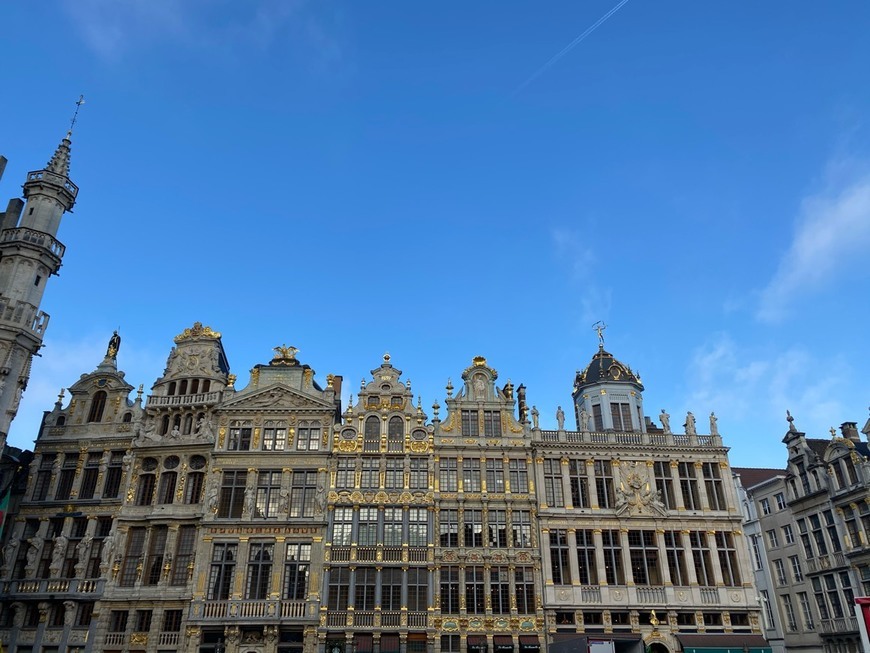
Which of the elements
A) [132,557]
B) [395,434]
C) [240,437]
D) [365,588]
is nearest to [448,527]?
[365,588]

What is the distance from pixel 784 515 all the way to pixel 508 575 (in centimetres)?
2183

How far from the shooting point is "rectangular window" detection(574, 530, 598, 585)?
40.3 metres

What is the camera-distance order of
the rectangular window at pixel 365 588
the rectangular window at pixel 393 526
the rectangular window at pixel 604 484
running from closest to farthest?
the rectangular window at pixel 365 588 < the rectangular window at pixel 393 526 < the rectangular window at pixel 604 484

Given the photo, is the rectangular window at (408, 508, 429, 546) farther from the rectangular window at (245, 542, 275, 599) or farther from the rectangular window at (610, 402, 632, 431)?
the rectangular window at (610, 402, 632, 431)

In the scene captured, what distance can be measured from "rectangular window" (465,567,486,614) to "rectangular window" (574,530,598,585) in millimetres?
5969

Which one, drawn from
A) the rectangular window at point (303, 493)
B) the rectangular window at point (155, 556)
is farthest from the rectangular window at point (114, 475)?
the rectangular window at point (303, 493)

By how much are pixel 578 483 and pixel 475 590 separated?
952cm

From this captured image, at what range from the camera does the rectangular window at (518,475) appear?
42469mm

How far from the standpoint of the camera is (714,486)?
4375 cm

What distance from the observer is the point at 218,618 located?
3756 cm

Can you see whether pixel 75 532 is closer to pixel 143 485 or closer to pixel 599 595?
pixel 143 485

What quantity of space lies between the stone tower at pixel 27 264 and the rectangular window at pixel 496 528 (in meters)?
30.6

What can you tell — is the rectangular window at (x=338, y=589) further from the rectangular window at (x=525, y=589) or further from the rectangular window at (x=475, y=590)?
the rectangular window at (x=525, y=589)

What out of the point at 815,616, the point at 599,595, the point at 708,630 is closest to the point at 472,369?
the point at 599,595
